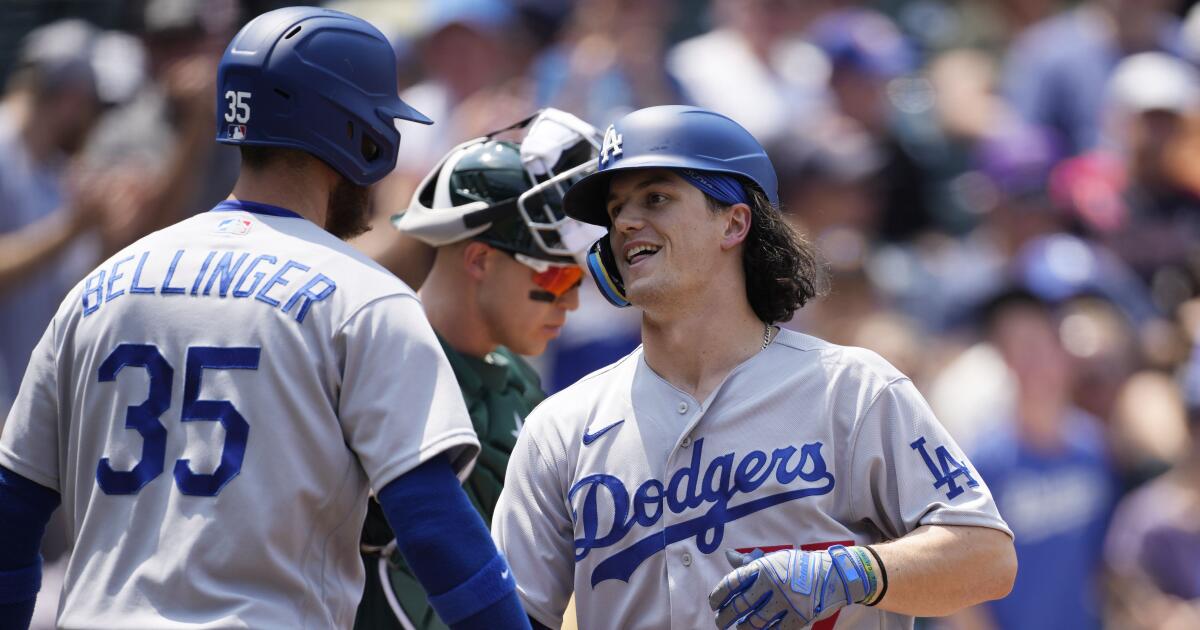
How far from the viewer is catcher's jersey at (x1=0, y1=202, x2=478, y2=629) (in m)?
3.06

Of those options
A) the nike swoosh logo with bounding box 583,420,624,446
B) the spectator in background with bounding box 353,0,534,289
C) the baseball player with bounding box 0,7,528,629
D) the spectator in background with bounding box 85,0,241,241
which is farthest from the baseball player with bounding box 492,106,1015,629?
the spectator in background with bounding box 85,0,241,241

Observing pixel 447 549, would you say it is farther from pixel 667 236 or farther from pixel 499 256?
pixel 499 256

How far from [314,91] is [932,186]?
207 inches

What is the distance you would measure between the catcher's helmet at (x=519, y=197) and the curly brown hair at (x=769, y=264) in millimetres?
763

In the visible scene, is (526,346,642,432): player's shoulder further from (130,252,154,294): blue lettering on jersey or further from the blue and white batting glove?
(130,252,154,294): blue lettering on jersey

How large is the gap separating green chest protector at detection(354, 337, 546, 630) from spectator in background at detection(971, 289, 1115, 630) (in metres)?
2.50

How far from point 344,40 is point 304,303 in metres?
0.60

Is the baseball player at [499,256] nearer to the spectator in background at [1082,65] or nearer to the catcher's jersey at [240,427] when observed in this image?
the catcher's jersey at [240,427]

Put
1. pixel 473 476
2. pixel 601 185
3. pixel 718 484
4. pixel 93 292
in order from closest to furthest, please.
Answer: pixel 93 292 → pixel 718 484 → pixel 601 185 → pixel 473 476

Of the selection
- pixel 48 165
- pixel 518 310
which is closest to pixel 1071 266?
pixel 518 310

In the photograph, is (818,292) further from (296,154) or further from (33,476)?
(33,476)

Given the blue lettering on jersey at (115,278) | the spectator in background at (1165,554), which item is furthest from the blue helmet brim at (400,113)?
the spectator in background at (1165,554)

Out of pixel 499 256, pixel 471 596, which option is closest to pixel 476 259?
pixel 499 256

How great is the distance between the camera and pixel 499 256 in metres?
4.52
